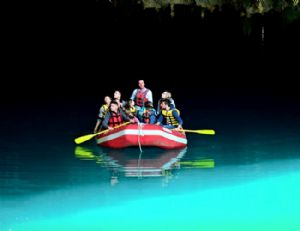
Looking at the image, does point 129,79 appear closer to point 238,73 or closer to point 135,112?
point 238,73

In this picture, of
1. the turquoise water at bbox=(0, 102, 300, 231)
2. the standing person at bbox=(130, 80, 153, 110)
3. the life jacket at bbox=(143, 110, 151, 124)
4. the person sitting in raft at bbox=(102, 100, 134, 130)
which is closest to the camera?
the turquoise water at bbox=(0, 102, 300, 231)

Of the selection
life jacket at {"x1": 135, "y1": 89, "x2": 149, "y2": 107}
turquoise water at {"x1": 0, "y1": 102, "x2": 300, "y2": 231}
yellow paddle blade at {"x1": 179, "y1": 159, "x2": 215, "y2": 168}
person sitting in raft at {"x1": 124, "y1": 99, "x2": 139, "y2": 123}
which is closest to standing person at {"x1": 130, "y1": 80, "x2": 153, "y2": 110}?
life jacket at {"x1": 135, "y1": 89, "x2": 149, "y2": 107}

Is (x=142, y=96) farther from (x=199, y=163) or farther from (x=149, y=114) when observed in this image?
(x=199, y=163)

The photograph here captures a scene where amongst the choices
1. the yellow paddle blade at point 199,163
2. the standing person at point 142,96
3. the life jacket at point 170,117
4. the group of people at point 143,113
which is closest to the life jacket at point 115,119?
the group of people at point 143,113

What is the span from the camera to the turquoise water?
10.5 meters

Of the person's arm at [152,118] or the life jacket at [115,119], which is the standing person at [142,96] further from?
the life jacket at [115,119]

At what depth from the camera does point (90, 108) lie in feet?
80.1

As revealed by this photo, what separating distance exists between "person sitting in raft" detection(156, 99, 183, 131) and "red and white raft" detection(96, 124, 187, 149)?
362 millimetres

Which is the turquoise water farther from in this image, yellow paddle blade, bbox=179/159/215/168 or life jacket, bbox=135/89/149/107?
life jacket, bbox=135/89/149/107

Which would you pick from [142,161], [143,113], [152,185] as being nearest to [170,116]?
[143,113]

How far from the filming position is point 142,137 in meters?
15.3

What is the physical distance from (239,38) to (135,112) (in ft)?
78.6

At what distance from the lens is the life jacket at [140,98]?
692 inches

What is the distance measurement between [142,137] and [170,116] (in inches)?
47.9
